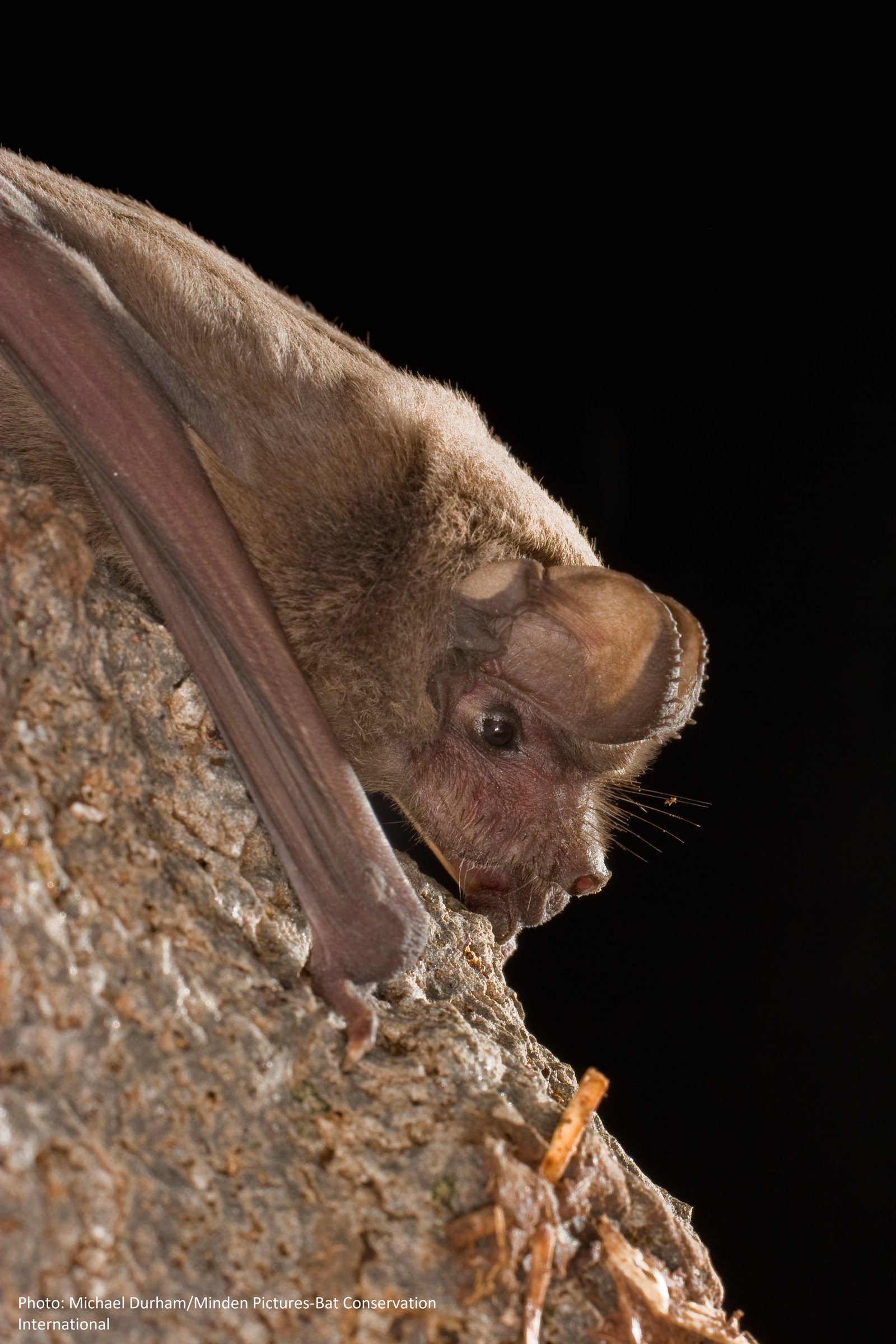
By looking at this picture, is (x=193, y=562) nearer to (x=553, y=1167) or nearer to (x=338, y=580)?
(x=338, y=580)

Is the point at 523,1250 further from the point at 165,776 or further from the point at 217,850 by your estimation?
the point at 165,776

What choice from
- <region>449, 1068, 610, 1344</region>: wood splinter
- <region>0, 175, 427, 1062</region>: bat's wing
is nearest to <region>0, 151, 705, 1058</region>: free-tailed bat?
<region>0, 175, 427, 1062</region>: bat's wing

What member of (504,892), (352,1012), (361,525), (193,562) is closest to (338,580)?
(361,525)

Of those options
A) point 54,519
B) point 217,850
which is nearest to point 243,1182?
point 217,850

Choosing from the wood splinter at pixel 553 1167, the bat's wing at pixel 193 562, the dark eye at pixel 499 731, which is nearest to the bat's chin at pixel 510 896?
the dark eye at pixel 499 731

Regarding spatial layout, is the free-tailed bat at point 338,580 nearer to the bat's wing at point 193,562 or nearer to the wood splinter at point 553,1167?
the bat's wing at point 193,562
